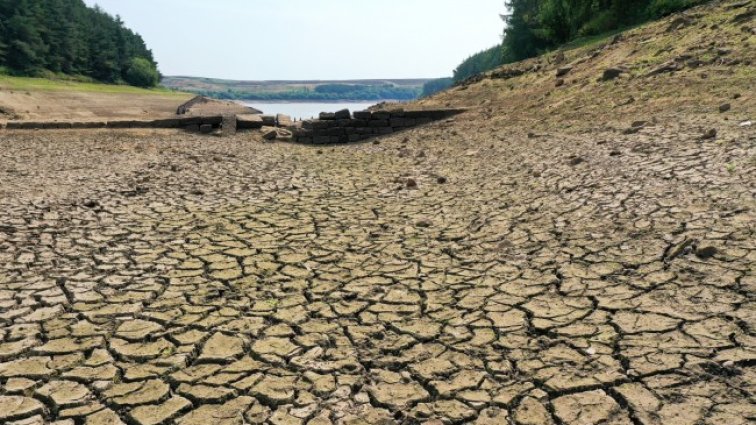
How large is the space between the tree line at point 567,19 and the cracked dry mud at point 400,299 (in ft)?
58.3

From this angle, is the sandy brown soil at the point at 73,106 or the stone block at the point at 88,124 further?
the sandy brown soil at the point at 73,106

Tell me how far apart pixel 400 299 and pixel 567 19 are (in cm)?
2999

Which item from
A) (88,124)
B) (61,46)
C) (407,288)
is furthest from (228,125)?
(61,46)

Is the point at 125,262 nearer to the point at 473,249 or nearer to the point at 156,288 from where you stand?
the point at 156,288

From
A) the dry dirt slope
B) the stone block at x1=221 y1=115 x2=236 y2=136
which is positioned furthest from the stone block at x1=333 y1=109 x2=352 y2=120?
Result: the dry dirt slope

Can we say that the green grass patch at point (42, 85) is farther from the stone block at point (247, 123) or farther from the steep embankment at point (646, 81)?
the steep embankment at point (646, 81)

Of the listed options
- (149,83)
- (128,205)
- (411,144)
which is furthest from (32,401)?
(149,83)

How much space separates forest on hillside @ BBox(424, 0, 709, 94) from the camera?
21984 millimetres

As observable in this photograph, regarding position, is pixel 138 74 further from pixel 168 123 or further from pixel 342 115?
pixel 342 115

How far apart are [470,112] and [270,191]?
8.20m

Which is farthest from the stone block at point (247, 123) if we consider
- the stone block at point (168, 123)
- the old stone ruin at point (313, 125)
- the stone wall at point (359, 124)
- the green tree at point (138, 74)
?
the green tree at point (138, 74)

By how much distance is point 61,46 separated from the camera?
5612cm

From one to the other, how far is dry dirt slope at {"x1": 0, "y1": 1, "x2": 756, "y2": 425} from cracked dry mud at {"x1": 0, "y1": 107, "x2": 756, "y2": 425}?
0.8 inches

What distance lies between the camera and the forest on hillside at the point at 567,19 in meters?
22.0
